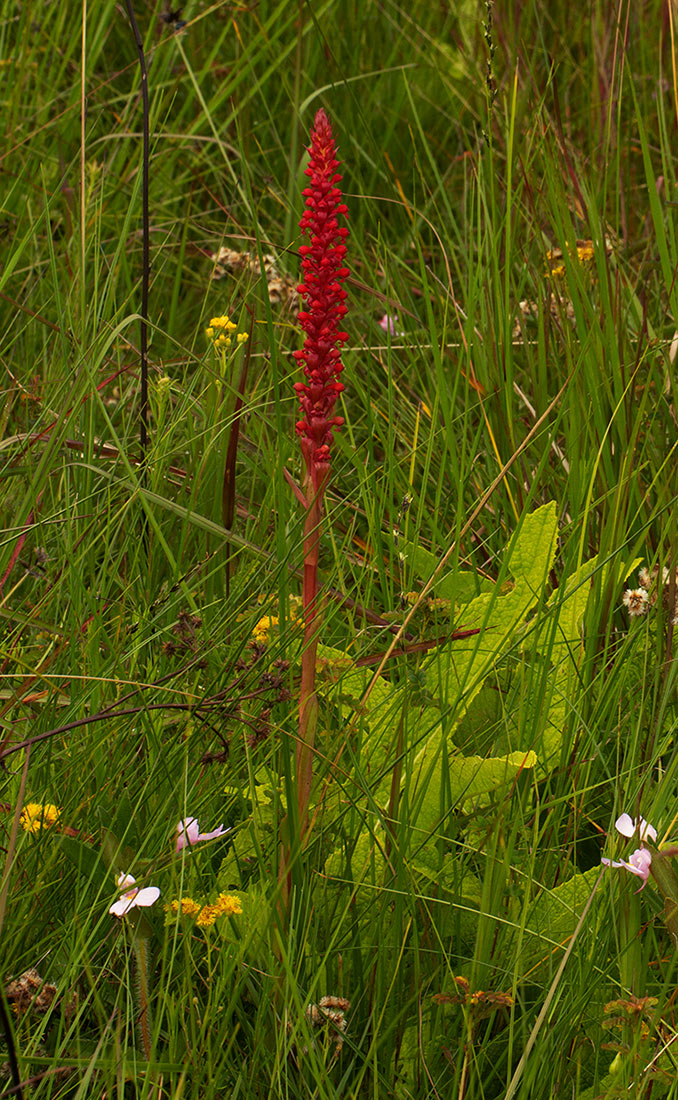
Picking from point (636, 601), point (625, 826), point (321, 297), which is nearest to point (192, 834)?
point (625, 826)

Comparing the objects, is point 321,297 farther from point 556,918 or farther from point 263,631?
point 556,918

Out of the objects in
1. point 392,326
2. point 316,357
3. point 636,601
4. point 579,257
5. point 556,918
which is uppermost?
→ point 316,357

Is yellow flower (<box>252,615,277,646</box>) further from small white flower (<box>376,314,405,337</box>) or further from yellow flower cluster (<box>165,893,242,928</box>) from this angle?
small white flower (<box>376,314,405,337</box>)

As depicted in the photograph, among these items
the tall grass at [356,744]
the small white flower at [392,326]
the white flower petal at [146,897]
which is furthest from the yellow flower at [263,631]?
the small white flower at [392,326]

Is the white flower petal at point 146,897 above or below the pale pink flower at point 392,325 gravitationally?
below

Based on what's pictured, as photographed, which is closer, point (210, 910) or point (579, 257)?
point (210, 910)

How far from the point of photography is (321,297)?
1154mm

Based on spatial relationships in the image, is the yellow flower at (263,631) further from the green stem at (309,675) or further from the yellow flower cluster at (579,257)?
the yellow flower cluster at (579,257)

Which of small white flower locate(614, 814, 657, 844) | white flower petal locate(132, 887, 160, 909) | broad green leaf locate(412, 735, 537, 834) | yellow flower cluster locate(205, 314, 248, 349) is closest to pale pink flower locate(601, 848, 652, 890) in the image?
small white flower locate(614, 814, 657, 844)

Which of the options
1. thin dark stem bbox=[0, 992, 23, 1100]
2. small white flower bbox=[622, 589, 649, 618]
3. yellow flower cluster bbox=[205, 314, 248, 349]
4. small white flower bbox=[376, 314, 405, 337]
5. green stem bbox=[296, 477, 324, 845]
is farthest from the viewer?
small white flower bbox=[376, 314, 405, 337]

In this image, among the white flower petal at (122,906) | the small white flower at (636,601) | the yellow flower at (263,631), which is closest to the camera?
the white flower petal at (122,906)

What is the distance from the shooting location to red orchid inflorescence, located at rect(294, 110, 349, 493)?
112 cm


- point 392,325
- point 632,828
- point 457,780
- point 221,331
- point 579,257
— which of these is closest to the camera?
point 632,828

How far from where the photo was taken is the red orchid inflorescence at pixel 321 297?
112cm
